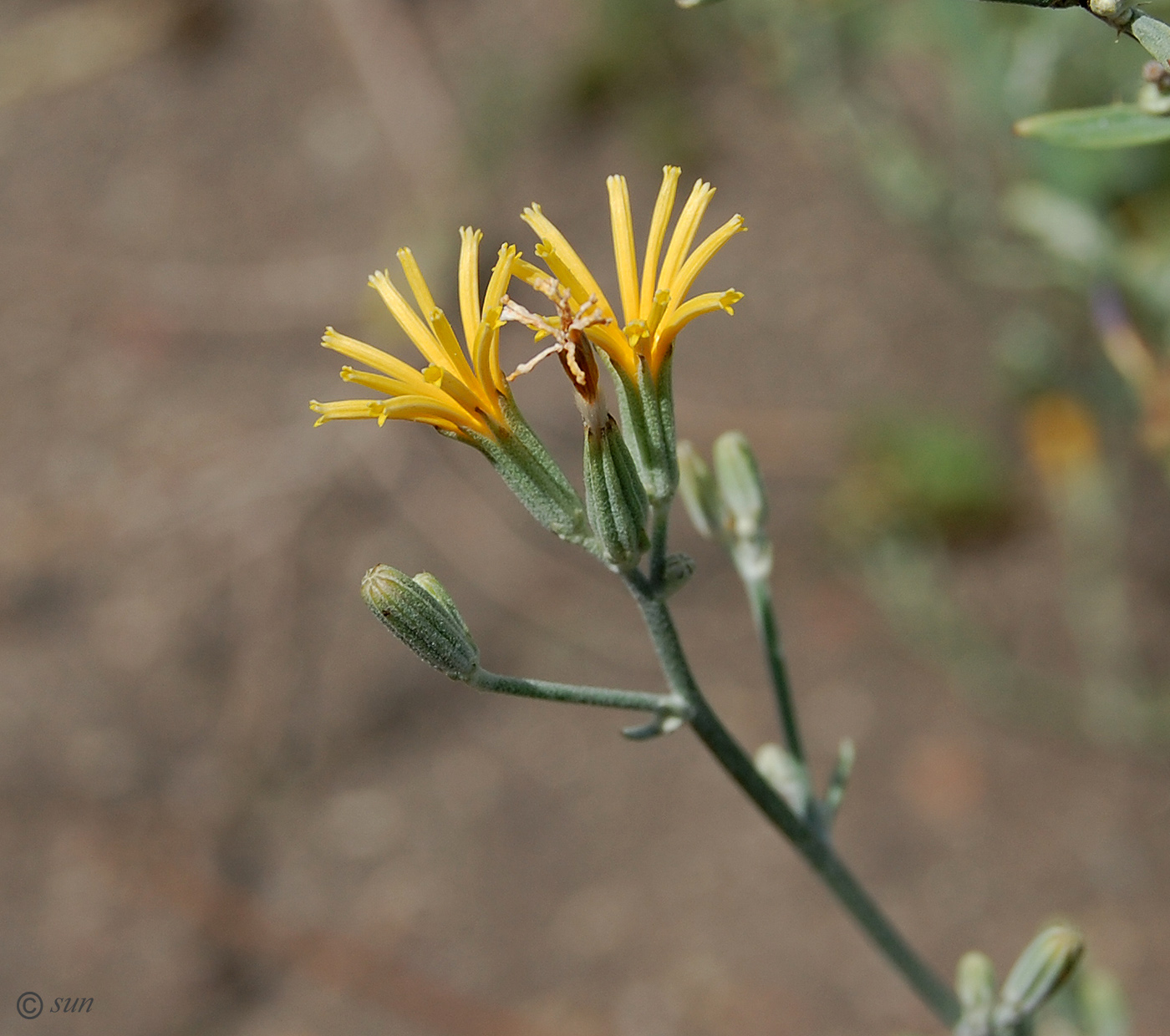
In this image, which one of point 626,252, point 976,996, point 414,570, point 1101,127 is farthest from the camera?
point 414,570

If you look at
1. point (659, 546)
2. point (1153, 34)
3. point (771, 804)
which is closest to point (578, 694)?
point (659, 546)

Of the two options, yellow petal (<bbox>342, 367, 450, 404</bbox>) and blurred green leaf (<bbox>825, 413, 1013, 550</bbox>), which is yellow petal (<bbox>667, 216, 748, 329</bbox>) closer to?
yellow petal (<bbox>342, 367, 450, 404</bbox>)

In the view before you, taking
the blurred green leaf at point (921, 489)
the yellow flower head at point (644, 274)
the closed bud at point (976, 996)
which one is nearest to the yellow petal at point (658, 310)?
the yellow flower head at point (644, 274)

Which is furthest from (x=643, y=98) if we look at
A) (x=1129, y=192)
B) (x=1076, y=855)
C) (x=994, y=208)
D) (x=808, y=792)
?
(x=808, y=792)

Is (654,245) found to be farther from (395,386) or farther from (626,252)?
(395,386)

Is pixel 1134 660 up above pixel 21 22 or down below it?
below

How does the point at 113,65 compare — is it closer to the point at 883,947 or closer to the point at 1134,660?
the point at 1134,660

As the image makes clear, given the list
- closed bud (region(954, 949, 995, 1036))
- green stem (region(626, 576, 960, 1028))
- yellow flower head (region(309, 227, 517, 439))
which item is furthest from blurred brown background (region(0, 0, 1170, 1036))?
yellow flower head (region(309, 227, 517, 439))
